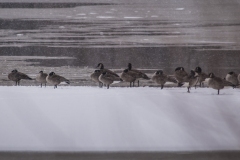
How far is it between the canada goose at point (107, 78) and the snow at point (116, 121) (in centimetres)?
9

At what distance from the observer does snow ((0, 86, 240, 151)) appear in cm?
288

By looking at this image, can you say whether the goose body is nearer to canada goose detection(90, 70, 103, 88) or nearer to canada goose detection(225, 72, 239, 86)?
canada goose detection(90, 70, 103, 88)

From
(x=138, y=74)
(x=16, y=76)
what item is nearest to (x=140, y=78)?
(x=138, y=74)

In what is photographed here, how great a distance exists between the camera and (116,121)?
2920mm

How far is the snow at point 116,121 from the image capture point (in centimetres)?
288

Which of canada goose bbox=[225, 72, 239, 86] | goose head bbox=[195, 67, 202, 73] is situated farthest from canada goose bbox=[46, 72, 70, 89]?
canada goose bbox=[225, 72, 239, 86]

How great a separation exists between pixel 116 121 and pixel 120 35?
0.46 meters

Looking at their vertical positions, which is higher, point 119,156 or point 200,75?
point 200,75

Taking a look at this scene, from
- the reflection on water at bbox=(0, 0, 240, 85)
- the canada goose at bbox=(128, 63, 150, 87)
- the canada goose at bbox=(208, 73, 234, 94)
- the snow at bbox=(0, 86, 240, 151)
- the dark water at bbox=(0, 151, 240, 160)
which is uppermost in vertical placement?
the reflection on water at bbox=(0, 0, 240, 85)

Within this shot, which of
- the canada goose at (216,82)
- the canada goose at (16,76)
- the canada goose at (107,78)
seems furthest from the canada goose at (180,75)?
the canada goose at (16,76)

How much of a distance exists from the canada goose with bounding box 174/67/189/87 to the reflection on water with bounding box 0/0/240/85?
29 millimetres

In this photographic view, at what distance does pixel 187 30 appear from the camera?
3.00 m

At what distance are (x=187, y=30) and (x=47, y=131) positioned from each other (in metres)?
0.89

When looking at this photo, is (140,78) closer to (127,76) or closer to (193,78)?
(127,76)
